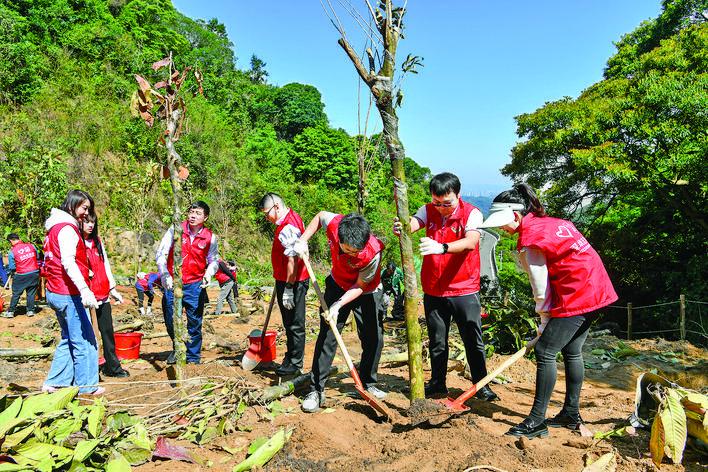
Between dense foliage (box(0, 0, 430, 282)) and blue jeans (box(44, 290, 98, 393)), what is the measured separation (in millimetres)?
4203

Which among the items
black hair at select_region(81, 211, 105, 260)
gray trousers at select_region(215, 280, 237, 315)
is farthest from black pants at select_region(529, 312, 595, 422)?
gray trousers at select_region(215, 280, 237, 315)

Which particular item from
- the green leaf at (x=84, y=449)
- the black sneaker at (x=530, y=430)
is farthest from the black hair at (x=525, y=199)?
the green leaf at (x=84, y=449)

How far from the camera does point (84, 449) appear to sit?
8.36ft

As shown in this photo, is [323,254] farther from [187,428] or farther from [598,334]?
[187,428]

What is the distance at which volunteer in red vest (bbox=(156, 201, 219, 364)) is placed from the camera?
4.62m

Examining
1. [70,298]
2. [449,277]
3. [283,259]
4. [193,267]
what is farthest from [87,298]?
[449,277]

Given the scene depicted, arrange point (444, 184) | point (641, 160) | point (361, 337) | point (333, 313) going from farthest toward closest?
point (641, 160)
point (361, 337)
point (333, 313)
point (444, 184)

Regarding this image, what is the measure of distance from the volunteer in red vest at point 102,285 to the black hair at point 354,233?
2.18 metres

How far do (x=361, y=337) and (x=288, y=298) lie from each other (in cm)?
86

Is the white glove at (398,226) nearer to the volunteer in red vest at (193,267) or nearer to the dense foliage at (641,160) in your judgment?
the volunteer in red vest at (193,267)

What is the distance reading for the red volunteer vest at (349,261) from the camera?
11.5 feet

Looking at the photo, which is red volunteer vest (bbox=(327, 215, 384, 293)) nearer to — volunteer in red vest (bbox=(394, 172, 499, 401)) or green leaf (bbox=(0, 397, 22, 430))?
volunteer in red vest (bbox=(394, 172, 499, 401))

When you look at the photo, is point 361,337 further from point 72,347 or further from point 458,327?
point 72,347


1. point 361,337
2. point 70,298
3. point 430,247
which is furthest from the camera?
point 361,337
